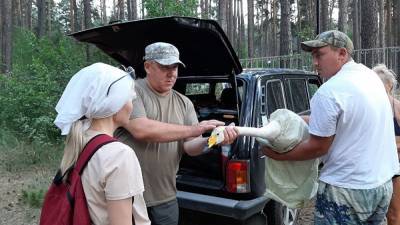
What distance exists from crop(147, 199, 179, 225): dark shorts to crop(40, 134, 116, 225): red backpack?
1126 millimetres

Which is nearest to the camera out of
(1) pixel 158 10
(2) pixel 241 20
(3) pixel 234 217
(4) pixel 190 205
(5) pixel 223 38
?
(5) pixel 223 38

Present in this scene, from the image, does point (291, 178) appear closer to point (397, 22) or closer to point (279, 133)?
point (279, 133)

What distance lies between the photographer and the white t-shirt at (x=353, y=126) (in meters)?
2.38

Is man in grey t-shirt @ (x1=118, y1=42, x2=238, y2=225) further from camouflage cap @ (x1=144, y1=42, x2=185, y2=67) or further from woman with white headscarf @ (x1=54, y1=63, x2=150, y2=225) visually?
woman with white headscarf @ (x1=54, y1=63, x2=150, y2=225)

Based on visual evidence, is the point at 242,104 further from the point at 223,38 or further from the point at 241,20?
the point at 241,20

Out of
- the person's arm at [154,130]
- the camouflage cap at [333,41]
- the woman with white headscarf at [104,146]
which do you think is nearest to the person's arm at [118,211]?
the woman with white headscarf at [104,146]

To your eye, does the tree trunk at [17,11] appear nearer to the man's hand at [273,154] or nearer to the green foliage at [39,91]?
the green foliage at [39,91]

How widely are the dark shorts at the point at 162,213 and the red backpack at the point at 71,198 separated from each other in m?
1.13

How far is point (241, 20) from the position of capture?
176 feet

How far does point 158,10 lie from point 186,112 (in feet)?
22.4

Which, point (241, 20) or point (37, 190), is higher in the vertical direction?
point (241, 20)

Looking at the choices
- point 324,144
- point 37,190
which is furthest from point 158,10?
point 324,144

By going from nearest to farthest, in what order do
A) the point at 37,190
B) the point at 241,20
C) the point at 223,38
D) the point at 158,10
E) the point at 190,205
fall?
the point at 223,38
the point at 190,205
the point at 37,190
the point at 158,10
the point at 241,20

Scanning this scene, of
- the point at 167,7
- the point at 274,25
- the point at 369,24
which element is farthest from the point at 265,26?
the point at 167,7
